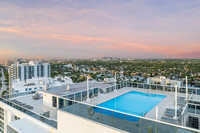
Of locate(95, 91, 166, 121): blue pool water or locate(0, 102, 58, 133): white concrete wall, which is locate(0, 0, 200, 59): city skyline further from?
locate(0, 102, 58, 133): white concrete wall

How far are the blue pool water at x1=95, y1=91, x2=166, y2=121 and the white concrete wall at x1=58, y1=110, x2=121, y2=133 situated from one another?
2921 mm

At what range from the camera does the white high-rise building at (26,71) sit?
160 ft

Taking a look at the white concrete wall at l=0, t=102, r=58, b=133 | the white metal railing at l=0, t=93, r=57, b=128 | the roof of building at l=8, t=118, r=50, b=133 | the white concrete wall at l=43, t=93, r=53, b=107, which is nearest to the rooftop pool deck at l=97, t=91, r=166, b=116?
the white metal railing at l=0, t=93, r=57, b=128

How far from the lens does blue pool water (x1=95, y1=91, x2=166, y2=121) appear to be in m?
8.59

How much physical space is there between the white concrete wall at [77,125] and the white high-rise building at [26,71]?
4651 centimetres

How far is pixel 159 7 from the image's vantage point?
19.7m

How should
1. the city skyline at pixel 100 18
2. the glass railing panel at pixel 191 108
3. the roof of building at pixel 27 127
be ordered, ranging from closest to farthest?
the glass railing panel at pixel 191 108 < the roof of building at pixel 27 127 < the city skyline at pixel 100 18

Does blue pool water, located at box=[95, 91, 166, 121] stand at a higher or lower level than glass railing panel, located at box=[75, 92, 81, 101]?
lower

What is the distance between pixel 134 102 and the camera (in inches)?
397

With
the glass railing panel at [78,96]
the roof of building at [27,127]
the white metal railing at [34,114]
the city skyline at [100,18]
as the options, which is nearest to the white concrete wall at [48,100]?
the white metal railing at [34,114]

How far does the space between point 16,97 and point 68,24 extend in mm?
15305

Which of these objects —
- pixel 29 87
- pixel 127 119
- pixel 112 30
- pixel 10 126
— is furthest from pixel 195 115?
pixel 29 87

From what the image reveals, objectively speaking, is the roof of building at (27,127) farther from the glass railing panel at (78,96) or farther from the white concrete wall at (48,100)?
the glass railing panel at (78,96)

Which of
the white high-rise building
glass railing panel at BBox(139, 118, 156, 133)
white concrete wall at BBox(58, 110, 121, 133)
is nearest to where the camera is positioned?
glass railing panel at BBox(139, 118, 156, 133)
